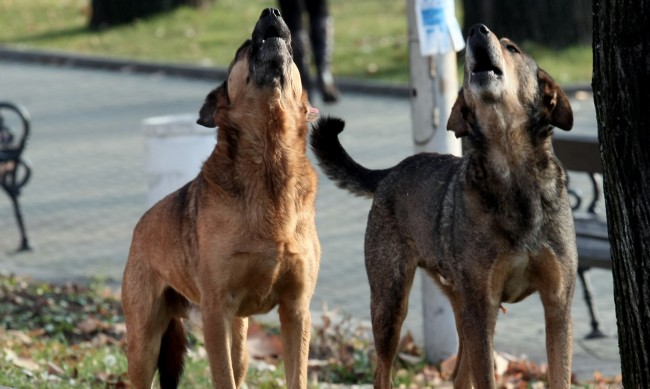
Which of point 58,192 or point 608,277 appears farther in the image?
point 58,192

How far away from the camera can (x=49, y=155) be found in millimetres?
14836

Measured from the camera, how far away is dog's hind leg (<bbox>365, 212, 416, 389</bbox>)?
594 cm

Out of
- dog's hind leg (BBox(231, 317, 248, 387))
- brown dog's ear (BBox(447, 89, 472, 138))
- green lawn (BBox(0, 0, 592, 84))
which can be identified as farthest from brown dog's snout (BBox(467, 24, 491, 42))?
green lawn (BBox(0, 0, 592, 84))

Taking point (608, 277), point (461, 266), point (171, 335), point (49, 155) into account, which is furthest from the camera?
point (49, 155)

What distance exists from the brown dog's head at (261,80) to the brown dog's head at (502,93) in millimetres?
731

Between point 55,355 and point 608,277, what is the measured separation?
426 centimetres

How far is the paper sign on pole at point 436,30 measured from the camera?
728 centimetres

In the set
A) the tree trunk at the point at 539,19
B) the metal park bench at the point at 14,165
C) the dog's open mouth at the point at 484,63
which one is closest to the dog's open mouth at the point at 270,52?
the dog's open mouth at the point at 484,63

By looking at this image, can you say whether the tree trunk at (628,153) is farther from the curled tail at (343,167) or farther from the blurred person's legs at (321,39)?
the blurred person's legs at (321,39)

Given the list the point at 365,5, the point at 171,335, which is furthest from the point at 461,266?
the point at 365,5

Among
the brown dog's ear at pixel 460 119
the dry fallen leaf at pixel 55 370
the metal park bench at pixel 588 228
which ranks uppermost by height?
the brown dog's ear at pixel 460 119

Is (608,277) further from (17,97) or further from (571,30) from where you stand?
(17,97)

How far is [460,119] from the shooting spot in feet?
17.9

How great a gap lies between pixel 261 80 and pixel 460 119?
0.86 metres
